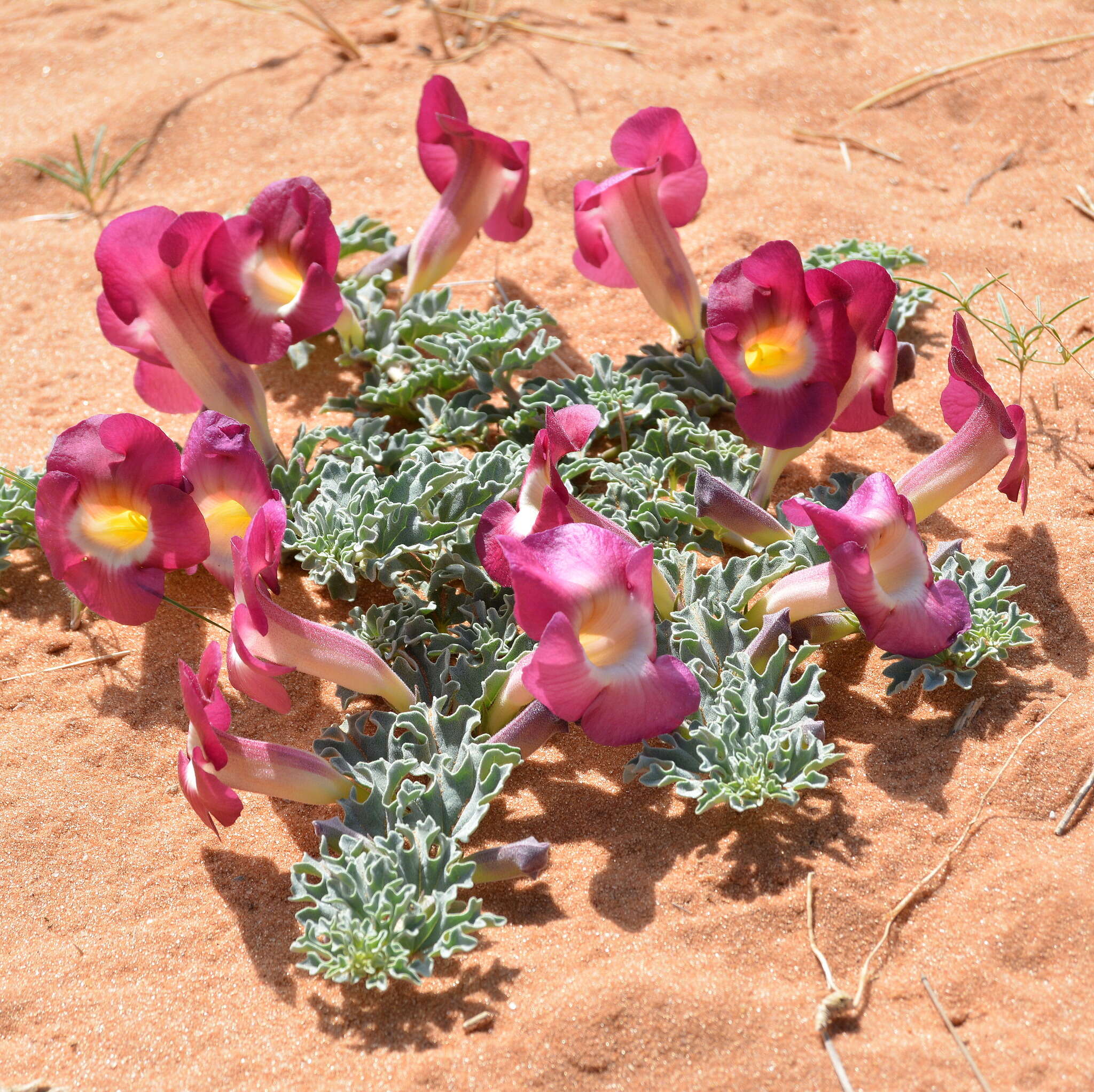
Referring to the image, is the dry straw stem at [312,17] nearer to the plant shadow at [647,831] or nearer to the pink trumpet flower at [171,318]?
the pink trumpet flower at [171,318]

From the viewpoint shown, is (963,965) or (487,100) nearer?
(963,965)

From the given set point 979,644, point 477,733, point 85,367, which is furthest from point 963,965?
point 85,367

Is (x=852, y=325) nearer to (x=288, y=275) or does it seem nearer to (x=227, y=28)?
(x=288, y=275)

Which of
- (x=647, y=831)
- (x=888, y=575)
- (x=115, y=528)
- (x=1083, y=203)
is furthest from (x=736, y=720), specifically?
(x=1083, y=203)

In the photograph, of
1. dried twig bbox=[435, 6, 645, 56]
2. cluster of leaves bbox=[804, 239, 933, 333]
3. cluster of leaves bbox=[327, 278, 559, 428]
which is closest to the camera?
cluster of leaves bbox=[327, 278, 559, 428]

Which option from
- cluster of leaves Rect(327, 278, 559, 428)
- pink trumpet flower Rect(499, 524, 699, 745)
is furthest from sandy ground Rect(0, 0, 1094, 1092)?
pink trumpet flower Rect(499, 524, 699, 745)

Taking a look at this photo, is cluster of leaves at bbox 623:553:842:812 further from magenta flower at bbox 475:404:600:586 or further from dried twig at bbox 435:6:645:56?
dried twig at bbox 435:6:645:56
